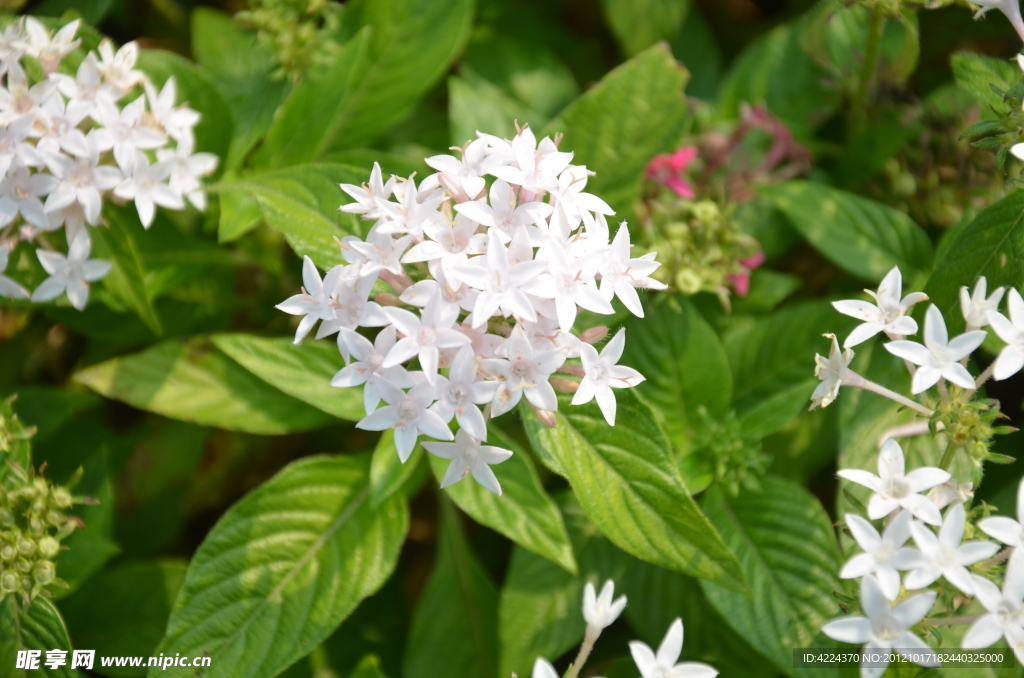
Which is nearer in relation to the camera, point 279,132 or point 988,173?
point 279,132

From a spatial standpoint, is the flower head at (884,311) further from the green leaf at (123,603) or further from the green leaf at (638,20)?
the green leaf at (123,603)

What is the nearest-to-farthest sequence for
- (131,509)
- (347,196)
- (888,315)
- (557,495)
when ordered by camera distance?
(888,315) < (347,196) < (557,495) < (131,509)

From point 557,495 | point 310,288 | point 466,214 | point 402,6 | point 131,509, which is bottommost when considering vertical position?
point 131,509

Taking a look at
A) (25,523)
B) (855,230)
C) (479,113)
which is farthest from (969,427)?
(25,523)

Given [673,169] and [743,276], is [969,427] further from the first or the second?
[673,169]

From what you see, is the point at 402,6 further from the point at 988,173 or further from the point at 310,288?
the point at 988,173

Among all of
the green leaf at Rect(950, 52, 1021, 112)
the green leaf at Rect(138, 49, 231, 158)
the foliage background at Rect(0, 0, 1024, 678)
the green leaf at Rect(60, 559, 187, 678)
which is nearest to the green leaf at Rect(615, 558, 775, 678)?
the foliage background at Rect(0, 0, 1024, 678)

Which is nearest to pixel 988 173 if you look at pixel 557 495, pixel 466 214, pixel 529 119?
pixel 529 119
